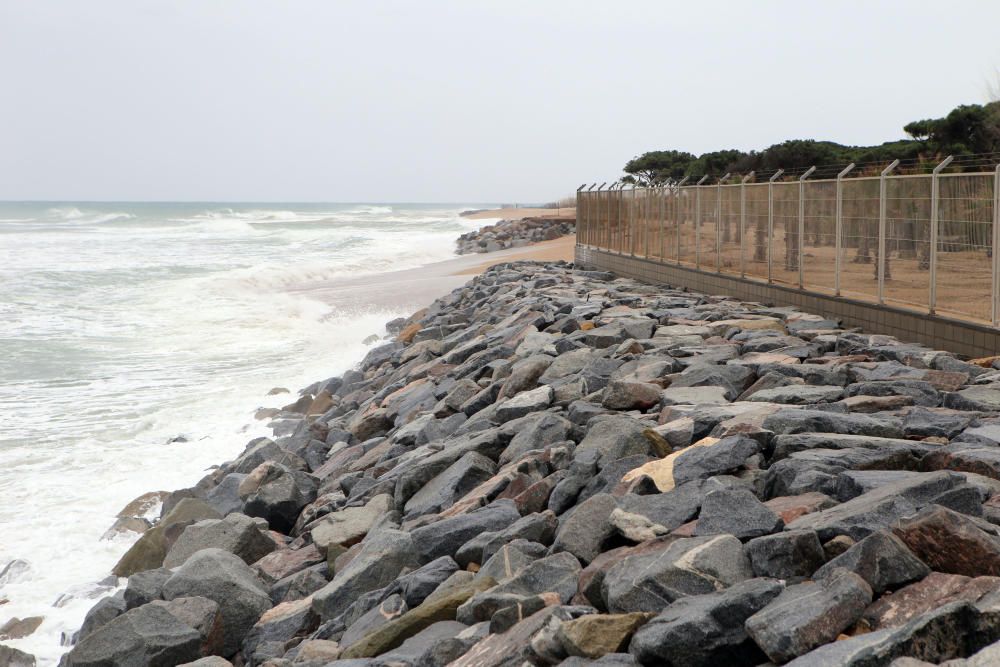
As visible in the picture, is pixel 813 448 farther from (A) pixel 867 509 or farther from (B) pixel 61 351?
(B) pixel 61 351

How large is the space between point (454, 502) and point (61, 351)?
47.9 feet

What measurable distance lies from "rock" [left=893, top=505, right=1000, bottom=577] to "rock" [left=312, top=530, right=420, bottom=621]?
2.74 meters

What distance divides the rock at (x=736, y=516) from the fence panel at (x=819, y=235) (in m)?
8.25

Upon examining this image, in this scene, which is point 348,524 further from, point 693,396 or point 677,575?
point 677,575

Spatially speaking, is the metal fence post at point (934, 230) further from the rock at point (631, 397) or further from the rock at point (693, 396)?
the rock at point (631, 397)

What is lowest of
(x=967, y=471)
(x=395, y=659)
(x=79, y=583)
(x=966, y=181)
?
(x=79, y=583)

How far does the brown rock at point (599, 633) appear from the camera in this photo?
3527mm

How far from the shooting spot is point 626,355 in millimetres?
8703

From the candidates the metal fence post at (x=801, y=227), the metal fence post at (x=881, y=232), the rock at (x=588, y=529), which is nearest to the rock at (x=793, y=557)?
the rock at (x=588, y=529)

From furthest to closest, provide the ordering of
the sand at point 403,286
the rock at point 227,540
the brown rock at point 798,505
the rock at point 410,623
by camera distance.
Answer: the sand at point 403,286, the rock at point 227,540, the rock at point 410,623, the brown rock at point 798,505

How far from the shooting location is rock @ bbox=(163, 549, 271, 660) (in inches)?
222

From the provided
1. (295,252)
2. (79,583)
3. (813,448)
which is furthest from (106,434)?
(295,252)

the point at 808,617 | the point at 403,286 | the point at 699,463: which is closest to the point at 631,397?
the point at 699,463

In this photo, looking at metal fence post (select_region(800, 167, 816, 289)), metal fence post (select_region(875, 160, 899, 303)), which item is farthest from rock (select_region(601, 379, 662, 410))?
metal fence post (select_region(800, 167, 816, 289))
